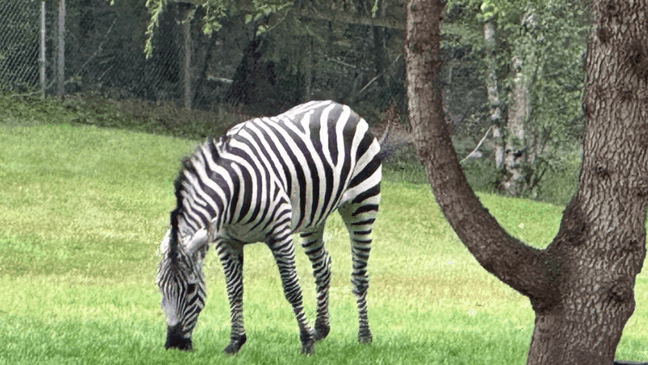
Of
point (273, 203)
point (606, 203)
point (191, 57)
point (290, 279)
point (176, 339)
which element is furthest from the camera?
point (191, 57)

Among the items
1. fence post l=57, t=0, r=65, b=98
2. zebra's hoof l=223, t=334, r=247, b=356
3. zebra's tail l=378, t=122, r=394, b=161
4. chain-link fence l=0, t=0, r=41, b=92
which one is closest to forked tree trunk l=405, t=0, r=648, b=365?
zebra's hoof l=223, t=334, r=247, b=356

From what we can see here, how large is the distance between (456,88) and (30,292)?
59.0ft

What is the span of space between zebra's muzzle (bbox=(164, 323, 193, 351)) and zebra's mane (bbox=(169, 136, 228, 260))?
0.54m

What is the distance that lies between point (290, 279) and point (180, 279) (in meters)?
1.18

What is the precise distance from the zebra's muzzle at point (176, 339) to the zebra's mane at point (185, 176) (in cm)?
54

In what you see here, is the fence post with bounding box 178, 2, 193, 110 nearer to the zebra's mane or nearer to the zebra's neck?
the zebra's mane

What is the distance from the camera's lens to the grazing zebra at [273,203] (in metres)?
6.88

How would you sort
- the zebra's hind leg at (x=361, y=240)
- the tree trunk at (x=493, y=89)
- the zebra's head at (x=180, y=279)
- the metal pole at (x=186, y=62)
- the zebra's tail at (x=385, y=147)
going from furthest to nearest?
1. the metal pole at (x=186, y=62)
2. the tree trunk at (x=493, y=89)
3. the zebra's tail at (x=385, y=147)
4. the zebra's hind leg at (x=361, y=240)
5. the zebra's head at (x=180, y=279)

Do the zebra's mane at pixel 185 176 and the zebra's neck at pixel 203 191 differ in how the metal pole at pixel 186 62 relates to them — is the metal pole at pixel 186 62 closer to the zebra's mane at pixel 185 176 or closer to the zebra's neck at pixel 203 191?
the zebra's mane at pixel 185 176

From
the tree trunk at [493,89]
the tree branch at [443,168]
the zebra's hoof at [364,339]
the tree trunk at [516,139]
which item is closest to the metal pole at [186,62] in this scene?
the tree trunk at [493,89]

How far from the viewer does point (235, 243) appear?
7.77 m

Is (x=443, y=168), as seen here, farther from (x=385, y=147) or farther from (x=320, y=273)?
(x=385, y=147)

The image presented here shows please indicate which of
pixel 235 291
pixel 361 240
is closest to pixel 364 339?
pixel 361 240

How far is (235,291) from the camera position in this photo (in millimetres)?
7906
